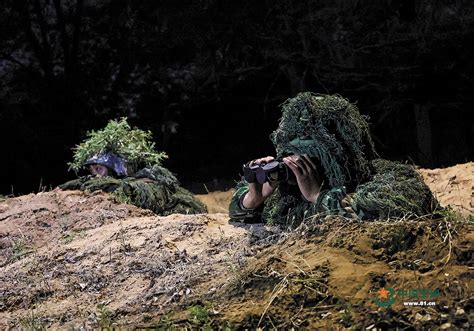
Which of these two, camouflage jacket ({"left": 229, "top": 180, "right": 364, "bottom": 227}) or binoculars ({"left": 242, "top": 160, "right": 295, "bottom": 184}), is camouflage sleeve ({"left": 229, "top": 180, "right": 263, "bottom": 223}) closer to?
camouflage jacket ({"left": 229, "top": 180, "right": 364, "bottom": 227})

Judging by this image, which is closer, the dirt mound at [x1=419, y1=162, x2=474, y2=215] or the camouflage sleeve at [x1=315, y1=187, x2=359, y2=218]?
the camouflage sleeve at [x1=315, y1=187, x2=359, y2=218]

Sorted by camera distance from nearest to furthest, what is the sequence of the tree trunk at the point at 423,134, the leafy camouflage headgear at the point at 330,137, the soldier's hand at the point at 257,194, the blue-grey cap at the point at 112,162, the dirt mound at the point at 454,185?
1. the leafy camouflage headgear at the point at 330,137
2. the soldier's hand at the point at 257,194
3. the dirt mound at the point at 454,185
4. the blue-grey cap at the point at 112,162
5. the tree trunk at the point at 423,134

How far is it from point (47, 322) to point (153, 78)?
35.1 ft

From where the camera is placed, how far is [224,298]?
3207 millimetres

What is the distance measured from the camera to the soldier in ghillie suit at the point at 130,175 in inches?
287

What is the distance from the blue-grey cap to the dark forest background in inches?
187

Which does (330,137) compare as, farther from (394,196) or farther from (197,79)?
(197,79)

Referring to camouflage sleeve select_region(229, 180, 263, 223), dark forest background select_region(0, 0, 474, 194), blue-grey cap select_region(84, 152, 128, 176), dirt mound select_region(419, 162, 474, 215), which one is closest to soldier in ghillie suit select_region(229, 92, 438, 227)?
camouflage sleeve select_region(229, 180, 263, 223)

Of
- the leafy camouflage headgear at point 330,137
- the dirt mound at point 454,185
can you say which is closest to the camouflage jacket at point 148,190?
the dirt mound at point 454,185

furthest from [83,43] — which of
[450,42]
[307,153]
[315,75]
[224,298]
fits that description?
[224,298]

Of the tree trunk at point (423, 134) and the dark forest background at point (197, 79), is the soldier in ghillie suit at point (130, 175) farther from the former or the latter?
the tree trunk at point (423, 134)

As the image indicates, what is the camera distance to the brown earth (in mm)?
2818

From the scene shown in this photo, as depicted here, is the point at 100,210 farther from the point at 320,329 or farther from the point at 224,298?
the point at 320,329

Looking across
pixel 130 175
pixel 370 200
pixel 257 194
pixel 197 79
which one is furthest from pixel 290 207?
pixel 197 79
